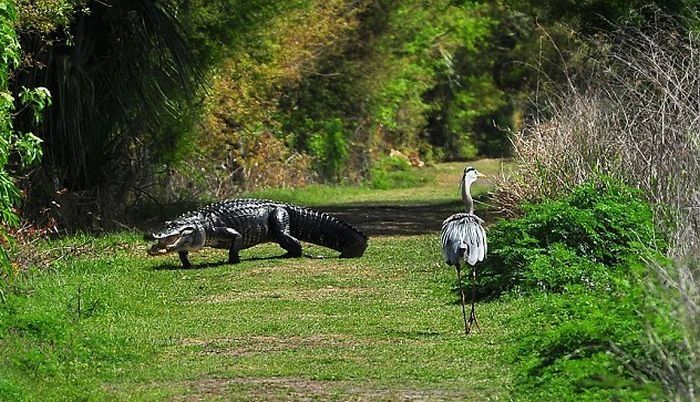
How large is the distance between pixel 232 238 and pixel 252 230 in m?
0.46

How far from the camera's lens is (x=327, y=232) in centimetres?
1977

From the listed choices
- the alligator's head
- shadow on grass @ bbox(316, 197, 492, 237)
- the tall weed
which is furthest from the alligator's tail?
shadow on grass @ bbox(316, 197, 492, 237)

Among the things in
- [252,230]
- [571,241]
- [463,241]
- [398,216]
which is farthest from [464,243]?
[398,216]

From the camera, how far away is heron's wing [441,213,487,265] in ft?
42.9

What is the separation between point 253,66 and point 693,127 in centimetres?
1741

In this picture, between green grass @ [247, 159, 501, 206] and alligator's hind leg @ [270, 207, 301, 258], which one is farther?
green grass @ [247, 159, 501, 206]

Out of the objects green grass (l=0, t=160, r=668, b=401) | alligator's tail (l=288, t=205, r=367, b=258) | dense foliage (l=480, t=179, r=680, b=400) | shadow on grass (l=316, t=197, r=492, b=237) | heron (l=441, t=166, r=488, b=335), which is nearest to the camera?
dense foliage (l=480, t=179, r=680, b=400)

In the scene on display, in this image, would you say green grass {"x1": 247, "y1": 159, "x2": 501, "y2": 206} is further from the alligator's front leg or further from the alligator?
the alligator's front leg

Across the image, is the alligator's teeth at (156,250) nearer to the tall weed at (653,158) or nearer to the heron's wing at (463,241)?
the tall weed at (653,158)

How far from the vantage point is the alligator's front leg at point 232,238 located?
62.1ft

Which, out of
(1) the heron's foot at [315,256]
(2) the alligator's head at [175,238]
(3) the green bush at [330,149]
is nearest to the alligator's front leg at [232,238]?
(2) the alligator's head at [175,238]

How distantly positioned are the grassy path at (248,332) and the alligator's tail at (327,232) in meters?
0.29

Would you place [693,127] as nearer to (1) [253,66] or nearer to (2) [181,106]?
(2) [181,106]

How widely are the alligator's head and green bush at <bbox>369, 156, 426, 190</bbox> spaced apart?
1980 cm
